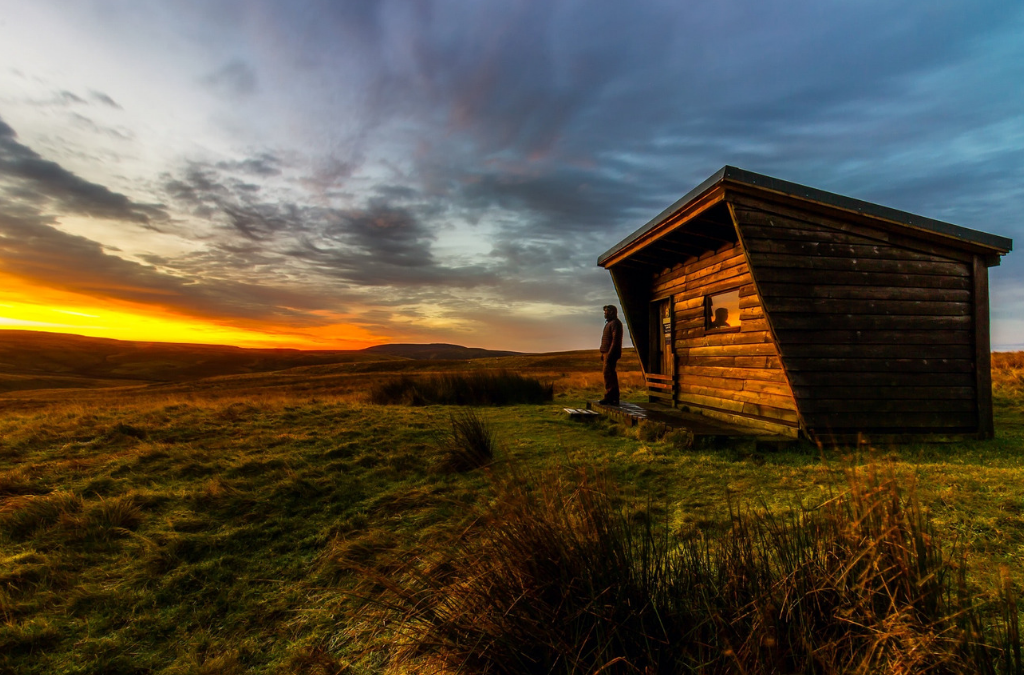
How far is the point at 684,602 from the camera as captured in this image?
216 centimetres

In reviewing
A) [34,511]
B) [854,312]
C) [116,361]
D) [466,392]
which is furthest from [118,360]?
[854,312]

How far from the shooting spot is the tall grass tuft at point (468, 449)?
6.51 metres

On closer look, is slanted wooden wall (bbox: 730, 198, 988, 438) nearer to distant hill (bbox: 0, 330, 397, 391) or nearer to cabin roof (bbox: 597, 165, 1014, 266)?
cabin roof (bbox: 597, 165, 1014, 266)

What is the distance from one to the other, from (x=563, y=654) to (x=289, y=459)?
6.12 meters

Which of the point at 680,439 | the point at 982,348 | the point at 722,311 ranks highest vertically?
the point at 722,311

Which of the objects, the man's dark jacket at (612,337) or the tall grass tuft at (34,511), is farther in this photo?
the man's dark jacket at (612,337)

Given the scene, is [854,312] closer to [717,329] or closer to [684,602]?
[717,329]

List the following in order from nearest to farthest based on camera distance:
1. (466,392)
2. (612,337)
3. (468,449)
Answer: (468,449)
(612,337)
(466,392)

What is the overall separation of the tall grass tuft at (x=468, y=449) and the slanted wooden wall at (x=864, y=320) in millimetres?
4563

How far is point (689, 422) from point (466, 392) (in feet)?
25.6

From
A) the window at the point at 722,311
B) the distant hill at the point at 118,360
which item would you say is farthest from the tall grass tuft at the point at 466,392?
the distant hill at the point at 118,360

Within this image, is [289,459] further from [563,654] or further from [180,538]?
[563,654]

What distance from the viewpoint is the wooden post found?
7.38 meters

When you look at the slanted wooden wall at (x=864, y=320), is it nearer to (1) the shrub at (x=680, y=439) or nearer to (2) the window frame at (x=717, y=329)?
(2) the window frame at (x=717, y=329)
